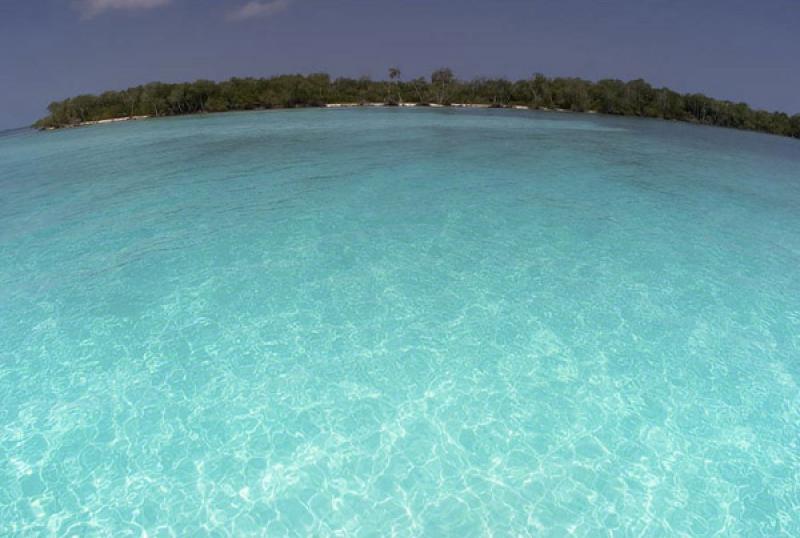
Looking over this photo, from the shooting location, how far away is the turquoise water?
18.0 ft

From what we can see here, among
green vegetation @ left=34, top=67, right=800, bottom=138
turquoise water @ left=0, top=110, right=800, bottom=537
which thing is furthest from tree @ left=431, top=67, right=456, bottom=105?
turquoise water @ left=0, top=110, right=800, bottom=537

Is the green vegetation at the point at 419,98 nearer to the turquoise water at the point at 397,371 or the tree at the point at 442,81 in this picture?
the tree at the point at 442,81

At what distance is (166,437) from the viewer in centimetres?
634

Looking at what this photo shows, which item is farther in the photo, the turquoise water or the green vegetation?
the green vegetation

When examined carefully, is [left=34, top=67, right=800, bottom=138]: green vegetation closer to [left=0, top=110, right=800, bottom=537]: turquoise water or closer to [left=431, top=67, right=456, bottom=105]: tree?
[left=431, top=67, right=456, bottom=105]: tree

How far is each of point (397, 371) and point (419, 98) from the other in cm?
9033

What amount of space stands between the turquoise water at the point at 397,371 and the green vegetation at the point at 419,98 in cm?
7097

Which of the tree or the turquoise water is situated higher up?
the tree

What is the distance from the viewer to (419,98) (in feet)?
297

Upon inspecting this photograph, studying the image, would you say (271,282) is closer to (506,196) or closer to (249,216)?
(249,216)

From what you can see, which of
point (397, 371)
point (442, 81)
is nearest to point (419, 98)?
point (442, 81)

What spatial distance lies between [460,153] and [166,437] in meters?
24.0

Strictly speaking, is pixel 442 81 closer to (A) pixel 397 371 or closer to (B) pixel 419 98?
(B) pixel 419 98

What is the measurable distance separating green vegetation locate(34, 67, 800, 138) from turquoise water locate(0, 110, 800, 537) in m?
71.0
